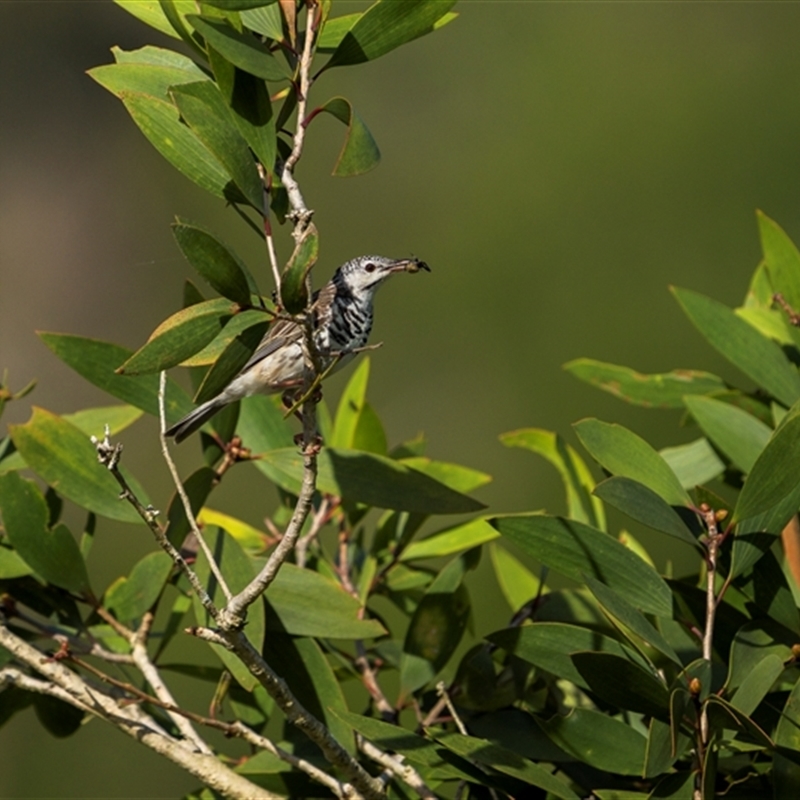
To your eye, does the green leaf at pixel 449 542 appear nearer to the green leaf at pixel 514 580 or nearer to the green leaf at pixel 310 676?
the green leaf at pixel 514 580

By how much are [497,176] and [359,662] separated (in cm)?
535

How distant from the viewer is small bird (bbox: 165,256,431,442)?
1.90 meters

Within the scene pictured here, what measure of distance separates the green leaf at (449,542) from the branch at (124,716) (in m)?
0.54

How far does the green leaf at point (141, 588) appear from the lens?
1.52 m

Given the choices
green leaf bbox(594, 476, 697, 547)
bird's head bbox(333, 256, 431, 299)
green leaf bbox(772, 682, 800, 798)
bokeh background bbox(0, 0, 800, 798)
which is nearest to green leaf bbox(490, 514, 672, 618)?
green leaf bbox(594, 476, 697, 547)

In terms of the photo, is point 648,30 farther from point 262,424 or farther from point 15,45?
point 262,424

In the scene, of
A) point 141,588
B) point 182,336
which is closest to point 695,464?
point 141,588

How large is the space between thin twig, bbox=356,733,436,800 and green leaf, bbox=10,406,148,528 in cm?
44

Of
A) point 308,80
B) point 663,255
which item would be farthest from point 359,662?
point 663,255

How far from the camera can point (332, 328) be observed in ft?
6.86

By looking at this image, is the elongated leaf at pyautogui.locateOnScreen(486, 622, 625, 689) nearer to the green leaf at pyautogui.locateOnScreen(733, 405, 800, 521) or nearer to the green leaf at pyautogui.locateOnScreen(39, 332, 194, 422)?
the green leaf at pyautogui.locateOnScreen(733, 405, 800, 521)

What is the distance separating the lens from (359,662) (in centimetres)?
163

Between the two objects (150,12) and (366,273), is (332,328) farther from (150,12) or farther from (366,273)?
(150,12)

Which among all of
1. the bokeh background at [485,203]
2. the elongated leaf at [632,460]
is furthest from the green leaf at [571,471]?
the bokeh background at [485,203]
